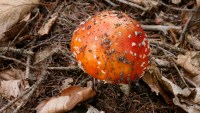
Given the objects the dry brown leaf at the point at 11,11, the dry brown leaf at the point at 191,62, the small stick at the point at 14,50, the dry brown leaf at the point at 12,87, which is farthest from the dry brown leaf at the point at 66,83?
the dry brown leaf at the point at 191,62

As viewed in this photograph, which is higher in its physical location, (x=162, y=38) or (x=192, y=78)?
(x=162, y=38)

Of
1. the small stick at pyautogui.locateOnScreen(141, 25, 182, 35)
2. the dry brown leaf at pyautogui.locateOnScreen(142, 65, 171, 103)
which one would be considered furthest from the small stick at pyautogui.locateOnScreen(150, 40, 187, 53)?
the dry brown leaf at pyautogui.locateOnScreen(142, 65, 171, 103)

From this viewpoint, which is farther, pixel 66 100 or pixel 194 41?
pixel 194 41

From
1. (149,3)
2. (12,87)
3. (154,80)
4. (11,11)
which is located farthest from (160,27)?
(12,87)

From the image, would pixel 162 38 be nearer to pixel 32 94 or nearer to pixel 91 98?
pixel 91 98

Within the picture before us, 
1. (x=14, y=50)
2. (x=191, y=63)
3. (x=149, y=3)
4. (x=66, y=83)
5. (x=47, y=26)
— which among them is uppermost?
(x=149, y=3)

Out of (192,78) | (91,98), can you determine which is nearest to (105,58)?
(91,98)

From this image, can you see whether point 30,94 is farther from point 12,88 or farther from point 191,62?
point 191,62
